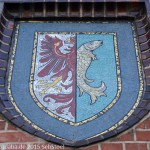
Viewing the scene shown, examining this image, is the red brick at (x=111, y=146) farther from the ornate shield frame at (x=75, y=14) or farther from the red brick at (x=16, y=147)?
the ornate shield frame at (x=75, y=14)

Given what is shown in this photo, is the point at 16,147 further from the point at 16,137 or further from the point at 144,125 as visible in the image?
the point at 144,125

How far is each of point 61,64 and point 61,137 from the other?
31.7 inches

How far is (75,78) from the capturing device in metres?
4.23

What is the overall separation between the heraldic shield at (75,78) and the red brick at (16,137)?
0.27 feet

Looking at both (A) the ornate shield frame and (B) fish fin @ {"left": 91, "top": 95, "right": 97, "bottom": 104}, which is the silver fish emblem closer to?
(B) fish fin @ {"left": 91, "top": 95, "right": 97, "bottom": 104}

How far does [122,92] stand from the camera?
Result: 4.07m

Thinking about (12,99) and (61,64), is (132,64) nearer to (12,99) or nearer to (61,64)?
(61,64)

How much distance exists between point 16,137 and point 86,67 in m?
0.92

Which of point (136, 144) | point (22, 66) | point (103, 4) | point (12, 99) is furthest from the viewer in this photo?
point (103, 4)

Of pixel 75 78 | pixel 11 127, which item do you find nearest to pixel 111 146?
pixel 11 127

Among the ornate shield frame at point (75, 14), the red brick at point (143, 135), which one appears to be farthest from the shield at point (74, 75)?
the red brick at point (143, 135)

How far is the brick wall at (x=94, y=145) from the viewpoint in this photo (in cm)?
360

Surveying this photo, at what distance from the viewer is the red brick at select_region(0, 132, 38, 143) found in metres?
3.65

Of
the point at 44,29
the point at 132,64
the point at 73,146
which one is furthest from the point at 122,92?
the point at 44,29
